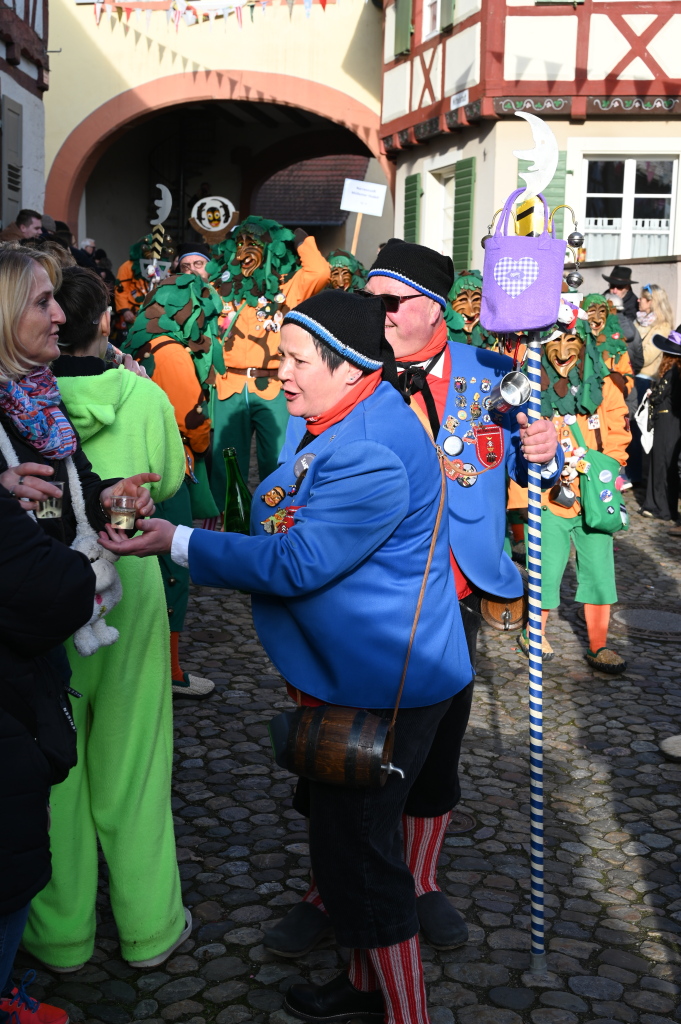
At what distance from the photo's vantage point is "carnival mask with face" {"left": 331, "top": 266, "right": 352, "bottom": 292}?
31.4ft

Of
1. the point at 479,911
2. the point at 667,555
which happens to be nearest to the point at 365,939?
the point at 479,911

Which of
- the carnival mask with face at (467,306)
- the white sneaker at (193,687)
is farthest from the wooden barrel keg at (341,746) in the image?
the carnival mask with face at (467,306)

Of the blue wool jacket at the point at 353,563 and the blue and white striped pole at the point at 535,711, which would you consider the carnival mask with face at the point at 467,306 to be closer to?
the blue and white striped pole at the point at 535,711

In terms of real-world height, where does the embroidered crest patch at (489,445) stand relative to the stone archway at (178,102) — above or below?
below

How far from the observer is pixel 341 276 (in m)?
9.60

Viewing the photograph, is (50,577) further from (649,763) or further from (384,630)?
(649,763)

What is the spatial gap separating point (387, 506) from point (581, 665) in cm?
404

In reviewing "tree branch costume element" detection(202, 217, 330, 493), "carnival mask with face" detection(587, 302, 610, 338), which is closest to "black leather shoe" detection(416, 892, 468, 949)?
"carnival mask with face" detection(587, 302, 610, 338)

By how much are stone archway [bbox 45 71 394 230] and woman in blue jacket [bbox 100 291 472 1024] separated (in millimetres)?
17838

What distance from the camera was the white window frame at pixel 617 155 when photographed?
15500mm

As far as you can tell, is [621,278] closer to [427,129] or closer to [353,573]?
[427,129]

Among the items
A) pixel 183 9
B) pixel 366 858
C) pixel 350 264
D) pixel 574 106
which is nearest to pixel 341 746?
pixel 366 858

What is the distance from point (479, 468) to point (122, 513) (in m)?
1.24

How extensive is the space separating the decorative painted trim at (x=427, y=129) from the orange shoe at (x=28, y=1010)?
51.2 ft
